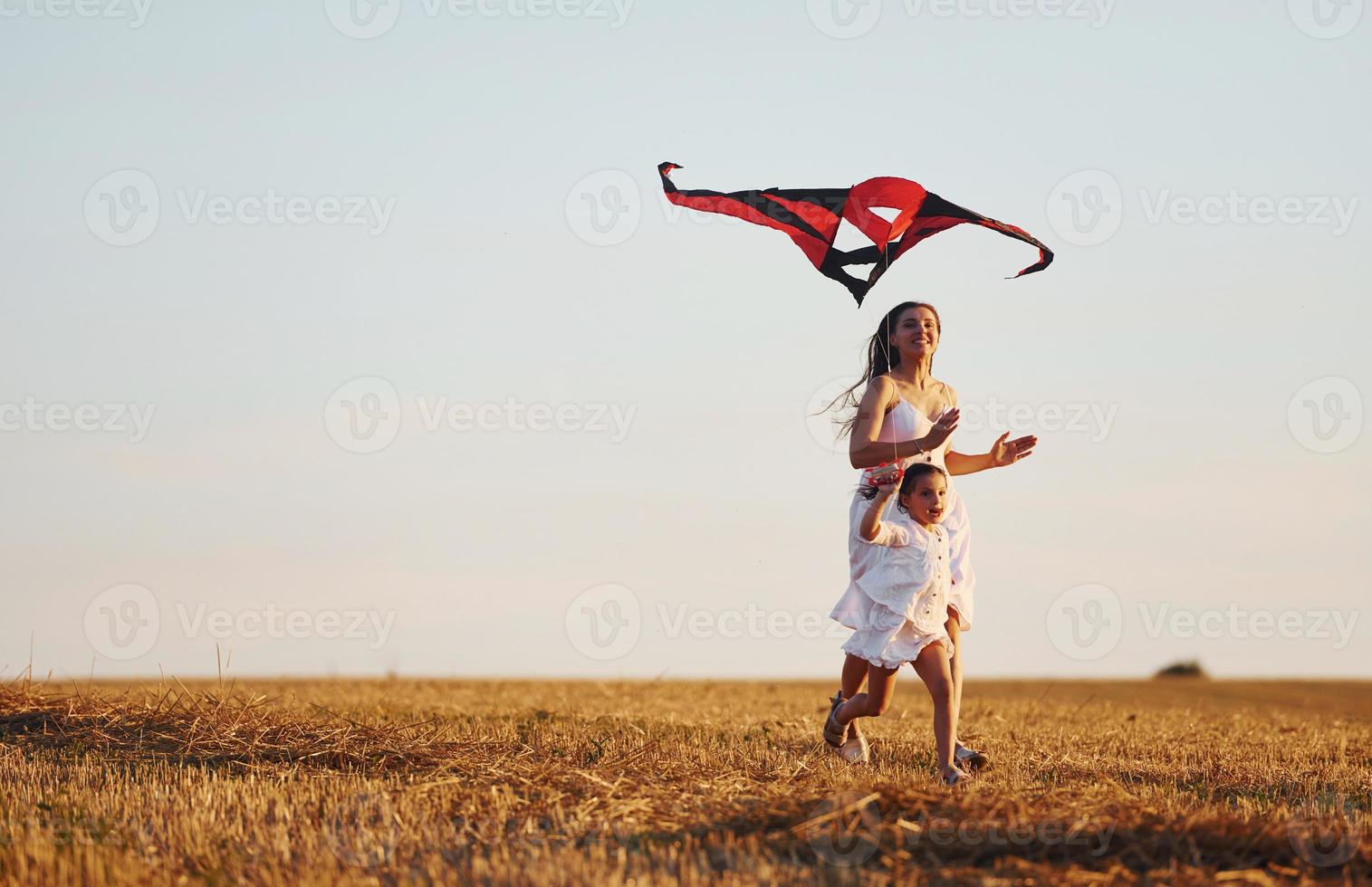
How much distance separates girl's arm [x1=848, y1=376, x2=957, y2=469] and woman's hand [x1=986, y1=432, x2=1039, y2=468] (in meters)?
0.61

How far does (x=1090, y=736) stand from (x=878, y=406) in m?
4.46

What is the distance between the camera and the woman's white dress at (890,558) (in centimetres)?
816

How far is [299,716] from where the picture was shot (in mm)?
10094

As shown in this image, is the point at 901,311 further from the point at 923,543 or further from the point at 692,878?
the point at 692,878

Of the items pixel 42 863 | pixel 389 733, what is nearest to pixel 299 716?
pixel 389 733

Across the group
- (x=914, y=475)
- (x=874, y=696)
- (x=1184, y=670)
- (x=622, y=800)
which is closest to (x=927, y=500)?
(x=914, y=475)

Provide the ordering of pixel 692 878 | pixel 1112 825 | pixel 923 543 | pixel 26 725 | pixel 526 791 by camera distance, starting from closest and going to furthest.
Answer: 1. pixel 692 878
2. pixel 1112 825
3. pixel 526 791
4. pixel 923 543
5. pixel 26 725

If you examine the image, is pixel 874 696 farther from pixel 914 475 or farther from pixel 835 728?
pixel 914 475

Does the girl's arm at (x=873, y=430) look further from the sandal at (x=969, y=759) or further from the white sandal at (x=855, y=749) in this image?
the white sandal at (x=855, y=749)

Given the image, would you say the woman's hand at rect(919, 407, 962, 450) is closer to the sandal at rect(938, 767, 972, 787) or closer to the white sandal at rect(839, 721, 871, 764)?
the sandal at rect(938, 767, 972, 787)

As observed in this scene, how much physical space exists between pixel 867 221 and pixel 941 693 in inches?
131

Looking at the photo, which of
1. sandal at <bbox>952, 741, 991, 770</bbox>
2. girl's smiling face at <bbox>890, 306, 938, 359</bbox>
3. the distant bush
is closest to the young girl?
sandal at <bbox>952, 741, 991, 770</bbox>

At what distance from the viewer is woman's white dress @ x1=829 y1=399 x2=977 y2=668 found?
8.16m

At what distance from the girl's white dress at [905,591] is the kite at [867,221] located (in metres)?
1.97
